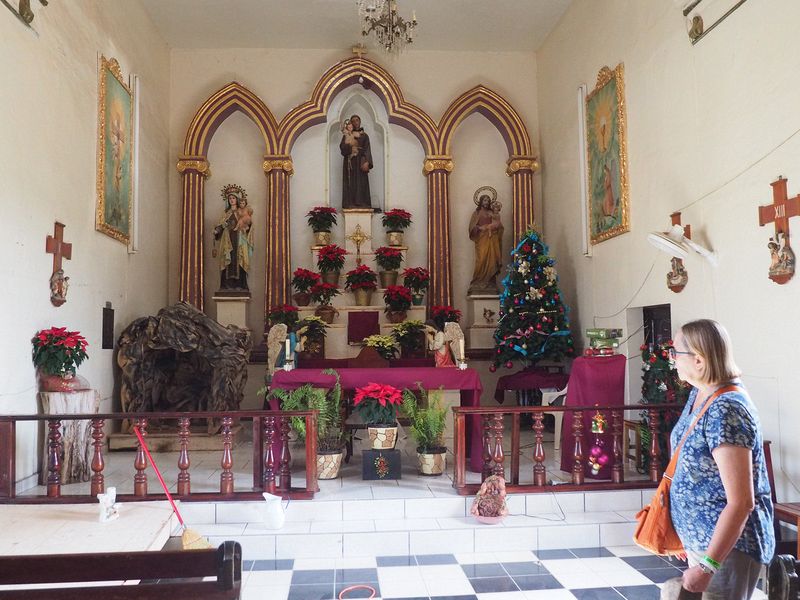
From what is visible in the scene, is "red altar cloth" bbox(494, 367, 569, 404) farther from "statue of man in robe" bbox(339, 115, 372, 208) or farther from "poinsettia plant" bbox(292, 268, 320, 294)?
"statue of man in robe" bbox(339, 115, 372, 208)

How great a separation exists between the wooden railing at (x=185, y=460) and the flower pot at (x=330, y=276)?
15.5ft

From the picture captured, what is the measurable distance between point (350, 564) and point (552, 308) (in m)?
5.25

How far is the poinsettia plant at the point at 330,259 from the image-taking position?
33.4ft

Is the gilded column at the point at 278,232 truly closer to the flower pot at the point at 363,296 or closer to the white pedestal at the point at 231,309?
the white pedestal at the point at 231,309

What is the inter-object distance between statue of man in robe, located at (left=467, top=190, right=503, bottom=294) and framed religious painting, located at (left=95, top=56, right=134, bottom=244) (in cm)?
523

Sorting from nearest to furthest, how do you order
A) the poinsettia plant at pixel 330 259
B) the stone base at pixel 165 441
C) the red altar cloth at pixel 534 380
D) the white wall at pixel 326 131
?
the stone base at pixel 165 441 < the red altar cloth at pixel 534 380 < the poinsettia plant at pixel 330 259 < the white wall at pixel 326 131

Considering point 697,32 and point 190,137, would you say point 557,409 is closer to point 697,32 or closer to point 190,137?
point 697,32

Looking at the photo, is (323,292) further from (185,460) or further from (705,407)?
(705,407)

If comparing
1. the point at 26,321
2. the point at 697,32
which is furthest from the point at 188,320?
the point at 697,32

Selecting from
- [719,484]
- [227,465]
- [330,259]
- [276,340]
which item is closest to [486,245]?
[330,259]

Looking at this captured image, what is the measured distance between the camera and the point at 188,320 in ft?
27.3

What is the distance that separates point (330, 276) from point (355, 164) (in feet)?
6.73

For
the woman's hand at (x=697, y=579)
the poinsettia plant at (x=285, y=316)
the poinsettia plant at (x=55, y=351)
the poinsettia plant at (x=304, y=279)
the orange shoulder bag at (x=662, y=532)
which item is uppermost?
the poinsettia plant at (x=304, y=279)

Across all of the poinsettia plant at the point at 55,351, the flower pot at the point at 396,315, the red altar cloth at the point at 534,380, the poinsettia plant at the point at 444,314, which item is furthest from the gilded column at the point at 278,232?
the poinsettia plant at the point at 55,351
